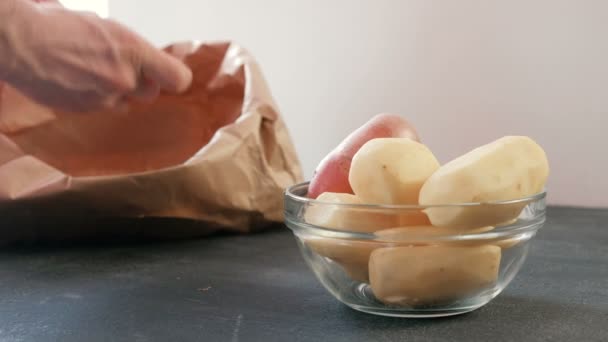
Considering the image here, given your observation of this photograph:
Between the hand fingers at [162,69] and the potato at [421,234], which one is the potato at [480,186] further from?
the hand fingers at [162,69]

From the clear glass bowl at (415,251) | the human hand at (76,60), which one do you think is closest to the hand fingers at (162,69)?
the human hand at (76,60)

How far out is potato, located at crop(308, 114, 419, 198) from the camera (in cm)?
49

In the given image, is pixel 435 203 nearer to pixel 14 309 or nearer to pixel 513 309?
pixel 513 309

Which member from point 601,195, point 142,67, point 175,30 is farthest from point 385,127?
point 175,30

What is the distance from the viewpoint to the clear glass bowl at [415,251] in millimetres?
378

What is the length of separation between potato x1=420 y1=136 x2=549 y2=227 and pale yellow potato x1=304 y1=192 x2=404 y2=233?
0.02 m

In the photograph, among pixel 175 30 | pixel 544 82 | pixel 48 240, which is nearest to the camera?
pixel 48 240

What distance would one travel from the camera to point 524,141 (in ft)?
1.31

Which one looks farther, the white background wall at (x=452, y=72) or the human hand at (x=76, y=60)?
the white background wall at (x=452, y=72)

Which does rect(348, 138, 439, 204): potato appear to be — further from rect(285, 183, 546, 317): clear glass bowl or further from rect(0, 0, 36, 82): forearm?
rect(0, 0, 36, 82): forearm

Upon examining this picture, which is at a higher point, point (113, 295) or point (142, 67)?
point (142, 67)

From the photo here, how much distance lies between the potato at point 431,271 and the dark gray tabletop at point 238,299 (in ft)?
0.07

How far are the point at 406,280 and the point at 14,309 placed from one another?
11.3 inches

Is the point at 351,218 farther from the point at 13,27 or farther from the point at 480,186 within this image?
the point at 13,27
